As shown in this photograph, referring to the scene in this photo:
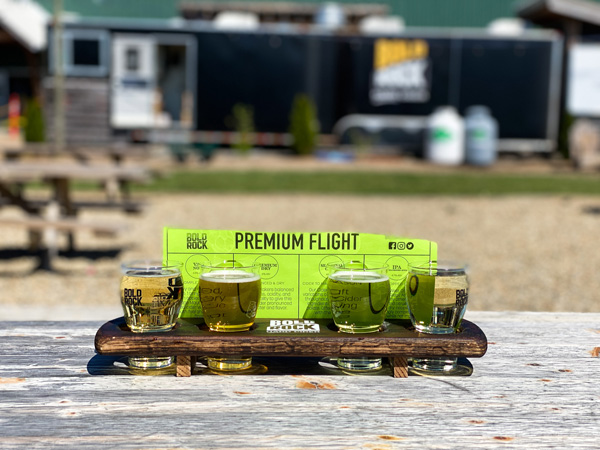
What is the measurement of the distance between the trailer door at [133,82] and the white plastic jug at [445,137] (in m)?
5.45

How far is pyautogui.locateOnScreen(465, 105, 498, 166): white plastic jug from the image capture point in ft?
45.0

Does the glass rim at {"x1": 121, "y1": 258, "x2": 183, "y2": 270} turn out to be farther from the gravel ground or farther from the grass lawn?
the grass lawn

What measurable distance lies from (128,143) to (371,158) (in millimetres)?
4855

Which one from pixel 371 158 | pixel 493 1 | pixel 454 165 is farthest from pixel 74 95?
pixel 493 1

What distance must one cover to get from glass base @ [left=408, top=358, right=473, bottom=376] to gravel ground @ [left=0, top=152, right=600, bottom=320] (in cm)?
90

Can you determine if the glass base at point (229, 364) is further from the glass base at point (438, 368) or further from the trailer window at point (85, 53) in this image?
the trailer window at point (85, 53)

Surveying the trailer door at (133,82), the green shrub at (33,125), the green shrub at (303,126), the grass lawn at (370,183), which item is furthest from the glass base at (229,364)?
the green shrub at (33,125)

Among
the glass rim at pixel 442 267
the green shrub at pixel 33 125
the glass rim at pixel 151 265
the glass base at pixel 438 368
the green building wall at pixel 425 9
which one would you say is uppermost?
the green building wall at pixel 425 9

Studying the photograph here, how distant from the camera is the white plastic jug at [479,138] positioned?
45.0 ft

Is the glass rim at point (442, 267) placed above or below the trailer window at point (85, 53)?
below

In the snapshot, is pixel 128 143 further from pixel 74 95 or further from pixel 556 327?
pixel 556 327

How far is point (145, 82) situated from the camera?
14719 millimetres

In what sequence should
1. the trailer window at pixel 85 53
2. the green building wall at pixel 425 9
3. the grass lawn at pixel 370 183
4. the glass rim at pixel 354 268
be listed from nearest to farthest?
the glass rim at pixel 354 268 < the grass lawn at pixel 370 183 < the trailer window at pixel 85 53 < the green building wall at pixel 425 9

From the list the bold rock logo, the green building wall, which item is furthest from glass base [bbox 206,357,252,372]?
the green building wall
